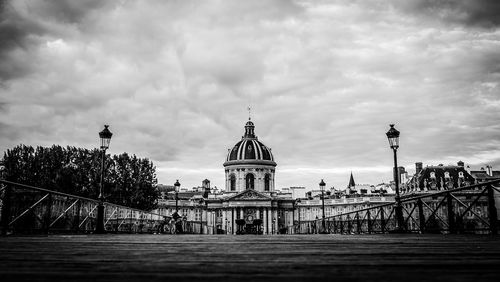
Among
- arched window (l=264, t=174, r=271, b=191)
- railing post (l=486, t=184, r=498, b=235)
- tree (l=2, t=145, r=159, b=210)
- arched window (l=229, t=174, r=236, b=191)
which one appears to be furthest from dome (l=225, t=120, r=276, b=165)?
railing post (l=486, t=184, r=498, b=235)

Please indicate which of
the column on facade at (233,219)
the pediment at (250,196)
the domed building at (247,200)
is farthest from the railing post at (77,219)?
the column on facade at (233,219)

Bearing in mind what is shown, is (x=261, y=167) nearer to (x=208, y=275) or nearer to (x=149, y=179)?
(x=149, y=179)

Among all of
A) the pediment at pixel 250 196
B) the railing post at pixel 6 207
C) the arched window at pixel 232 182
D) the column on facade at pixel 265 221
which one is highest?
the arched window at pixel 232 182

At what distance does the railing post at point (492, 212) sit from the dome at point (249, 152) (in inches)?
3667

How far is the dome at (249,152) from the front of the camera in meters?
105

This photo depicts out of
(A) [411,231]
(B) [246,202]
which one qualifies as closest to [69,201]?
(A) [411,231]

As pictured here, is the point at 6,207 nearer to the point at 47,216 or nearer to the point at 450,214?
the point at 47,216

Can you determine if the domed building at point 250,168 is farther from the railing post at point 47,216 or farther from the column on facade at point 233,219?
the railing post at point 47,216

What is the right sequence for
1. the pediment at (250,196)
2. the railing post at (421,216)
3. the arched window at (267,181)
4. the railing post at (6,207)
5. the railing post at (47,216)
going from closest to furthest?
the railing post at (6,207), the railing post at (47,216), the railing post at (421,216), the pediment at (250,196), the arched window at (267,181)

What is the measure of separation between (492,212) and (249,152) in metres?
95.6

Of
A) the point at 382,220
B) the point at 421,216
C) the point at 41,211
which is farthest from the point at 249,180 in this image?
the point at 41,211

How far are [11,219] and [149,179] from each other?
42507mm

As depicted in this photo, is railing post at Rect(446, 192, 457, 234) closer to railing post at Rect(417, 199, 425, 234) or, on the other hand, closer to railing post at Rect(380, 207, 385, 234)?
railing post at Rect(417, 199, 425, 234)

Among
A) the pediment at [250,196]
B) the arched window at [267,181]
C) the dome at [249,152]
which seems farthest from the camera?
the arched window at [267,181]
